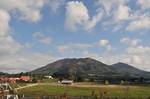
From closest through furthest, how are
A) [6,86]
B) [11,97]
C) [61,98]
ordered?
[11,97] → [61,98] → [6,86]

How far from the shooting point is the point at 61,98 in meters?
70.2

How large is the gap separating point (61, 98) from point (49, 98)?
12.4 feet

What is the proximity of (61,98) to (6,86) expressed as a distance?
41126mm

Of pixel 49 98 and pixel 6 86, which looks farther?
pixel 6 86

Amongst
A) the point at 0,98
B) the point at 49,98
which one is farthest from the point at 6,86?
the point at 0,98

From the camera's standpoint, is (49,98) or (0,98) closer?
(0,98)

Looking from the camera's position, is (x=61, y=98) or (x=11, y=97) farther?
(x=61, y=98)

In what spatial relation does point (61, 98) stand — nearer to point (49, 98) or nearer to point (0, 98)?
point (49, 98)

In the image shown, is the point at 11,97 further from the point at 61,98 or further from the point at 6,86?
the point at 6,86

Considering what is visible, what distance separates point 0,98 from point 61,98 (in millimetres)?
14009

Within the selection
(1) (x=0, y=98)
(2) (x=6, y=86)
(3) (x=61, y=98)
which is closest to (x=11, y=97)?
(1) (x=0, y=98)

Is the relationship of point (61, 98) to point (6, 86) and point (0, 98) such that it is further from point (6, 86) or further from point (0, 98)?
point (6, 86)

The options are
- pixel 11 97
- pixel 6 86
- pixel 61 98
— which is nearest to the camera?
pixel 11 97

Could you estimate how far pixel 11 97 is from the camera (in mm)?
59188
